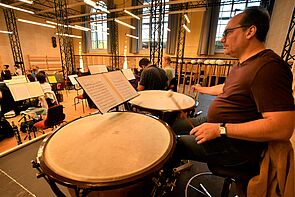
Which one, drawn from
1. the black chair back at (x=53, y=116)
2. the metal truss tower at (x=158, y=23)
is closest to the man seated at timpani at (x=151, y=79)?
the black chair back at (x=53, y=116)

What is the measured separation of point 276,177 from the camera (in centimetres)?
79

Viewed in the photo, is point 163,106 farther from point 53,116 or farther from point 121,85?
point 53,116

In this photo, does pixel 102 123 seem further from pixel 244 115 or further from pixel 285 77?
pixel 285 77

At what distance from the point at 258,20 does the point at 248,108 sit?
531 millimetres

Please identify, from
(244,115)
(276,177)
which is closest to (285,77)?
(244,115)

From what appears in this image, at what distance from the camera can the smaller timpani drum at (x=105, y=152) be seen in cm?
60

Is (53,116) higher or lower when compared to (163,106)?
lower

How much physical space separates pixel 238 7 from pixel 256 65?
8.84m

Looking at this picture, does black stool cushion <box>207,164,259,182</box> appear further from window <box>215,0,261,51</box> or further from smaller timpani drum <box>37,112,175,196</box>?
window <box>215,0,261,51</box>

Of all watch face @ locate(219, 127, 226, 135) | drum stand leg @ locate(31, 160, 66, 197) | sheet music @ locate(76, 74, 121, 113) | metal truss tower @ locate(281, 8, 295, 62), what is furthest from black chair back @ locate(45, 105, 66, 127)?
metal truss tower @ locate(281, 8, 295, 62)

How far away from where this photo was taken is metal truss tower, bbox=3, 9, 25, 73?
31.6 ft

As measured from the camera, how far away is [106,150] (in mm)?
790

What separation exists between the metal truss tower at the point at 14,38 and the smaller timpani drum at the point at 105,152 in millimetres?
12119

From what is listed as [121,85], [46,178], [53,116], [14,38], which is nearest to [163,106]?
[121,85]
